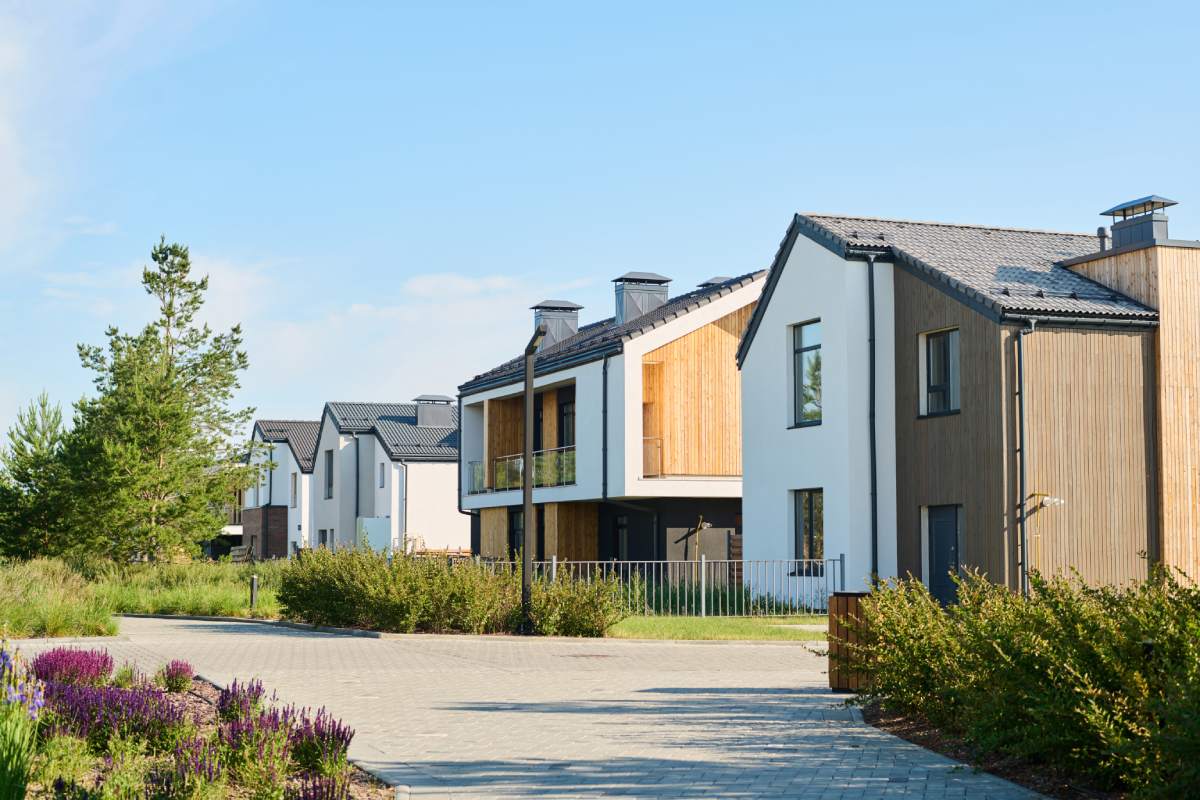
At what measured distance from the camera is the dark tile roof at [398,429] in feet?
187

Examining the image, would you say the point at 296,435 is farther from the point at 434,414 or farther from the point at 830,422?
the point at 830,422

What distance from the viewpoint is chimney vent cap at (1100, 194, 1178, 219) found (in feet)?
85.7

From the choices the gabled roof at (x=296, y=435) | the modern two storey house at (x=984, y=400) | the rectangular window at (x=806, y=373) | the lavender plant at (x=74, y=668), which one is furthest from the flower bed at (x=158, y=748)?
the gabled roof at (x=296, y=435)

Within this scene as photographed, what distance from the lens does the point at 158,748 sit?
891 centimetres

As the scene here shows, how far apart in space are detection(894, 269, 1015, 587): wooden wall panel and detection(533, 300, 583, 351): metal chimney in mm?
19455

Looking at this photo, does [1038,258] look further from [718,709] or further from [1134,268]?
[718,709]

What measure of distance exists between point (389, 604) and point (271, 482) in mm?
52273

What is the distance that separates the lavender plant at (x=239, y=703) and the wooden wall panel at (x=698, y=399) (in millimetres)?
24592

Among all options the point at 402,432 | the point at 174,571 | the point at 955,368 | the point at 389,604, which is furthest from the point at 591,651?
the point at 402,432

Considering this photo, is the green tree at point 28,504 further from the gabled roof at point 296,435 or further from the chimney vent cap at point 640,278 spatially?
the gabled roof at point 296,435

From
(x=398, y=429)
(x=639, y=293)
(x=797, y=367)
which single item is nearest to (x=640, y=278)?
(x=639, y=293)

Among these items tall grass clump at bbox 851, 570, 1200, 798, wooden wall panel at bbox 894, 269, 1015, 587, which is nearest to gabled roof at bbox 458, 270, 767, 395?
wooden wall panel at bbox 894, 269, 1015, 587

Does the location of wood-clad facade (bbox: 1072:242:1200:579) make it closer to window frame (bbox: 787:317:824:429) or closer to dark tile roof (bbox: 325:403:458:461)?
window frame (bbox: 787:317:824:429)

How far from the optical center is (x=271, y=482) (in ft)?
235
